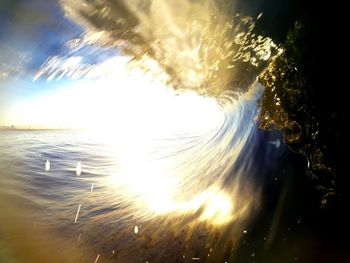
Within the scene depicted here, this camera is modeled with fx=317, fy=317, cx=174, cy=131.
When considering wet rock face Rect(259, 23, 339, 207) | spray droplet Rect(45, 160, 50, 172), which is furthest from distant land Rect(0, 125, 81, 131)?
wet rock face Rect(259, 23, 339, 207)

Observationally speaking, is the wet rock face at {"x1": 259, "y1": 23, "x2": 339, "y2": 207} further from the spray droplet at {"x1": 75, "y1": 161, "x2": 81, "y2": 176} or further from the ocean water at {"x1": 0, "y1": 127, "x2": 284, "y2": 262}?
the spray droplet at {"x1": 75, "y1": 161, "x2": 81, "y2": 176}

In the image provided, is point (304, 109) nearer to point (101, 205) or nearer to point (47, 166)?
point (101, 205)

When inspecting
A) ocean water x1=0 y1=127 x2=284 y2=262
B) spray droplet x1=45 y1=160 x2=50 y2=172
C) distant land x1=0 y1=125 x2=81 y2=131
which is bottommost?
ocean water x1=0 y1=127 x2=284 y2=262

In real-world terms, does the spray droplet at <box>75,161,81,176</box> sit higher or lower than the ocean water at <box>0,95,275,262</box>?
higher

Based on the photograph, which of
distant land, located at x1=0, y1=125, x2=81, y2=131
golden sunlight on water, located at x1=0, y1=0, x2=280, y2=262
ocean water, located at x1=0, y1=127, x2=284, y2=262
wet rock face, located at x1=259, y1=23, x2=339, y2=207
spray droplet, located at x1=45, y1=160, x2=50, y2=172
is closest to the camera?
wet rock face, located at x1=259, y1=23, x2=339, y2=207

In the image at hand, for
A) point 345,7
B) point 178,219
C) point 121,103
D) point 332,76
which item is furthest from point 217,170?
point 345,7

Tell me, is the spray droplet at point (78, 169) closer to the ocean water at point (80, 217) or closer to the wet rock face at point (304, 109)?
the ocean water at point (80, 217)

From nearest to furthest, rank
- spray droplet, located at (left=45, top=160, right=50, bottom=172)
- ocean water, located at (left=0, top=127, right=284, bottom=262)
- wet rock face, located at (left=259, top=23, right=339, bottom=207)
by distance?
1. wet rock face, located at (left=259, top=23, right=339, bottom=207)
2. ocean water, located at (left=0, top=127, right=284, bottom=262)
3. spray droplet, located at (left=45, top=160, right=50, bottom=172)

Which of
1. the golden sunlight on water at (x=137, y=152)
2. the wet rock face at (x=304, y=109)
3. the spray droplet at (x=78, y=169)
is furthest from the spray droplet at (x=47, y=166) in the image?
the wet rock face at (x=304, y=109)

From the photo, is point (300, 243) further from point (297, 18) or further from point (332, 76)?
point (297, 18)

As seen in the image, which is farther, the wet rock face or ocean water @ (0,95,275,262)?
ocean water @ (0,95,275,262)
